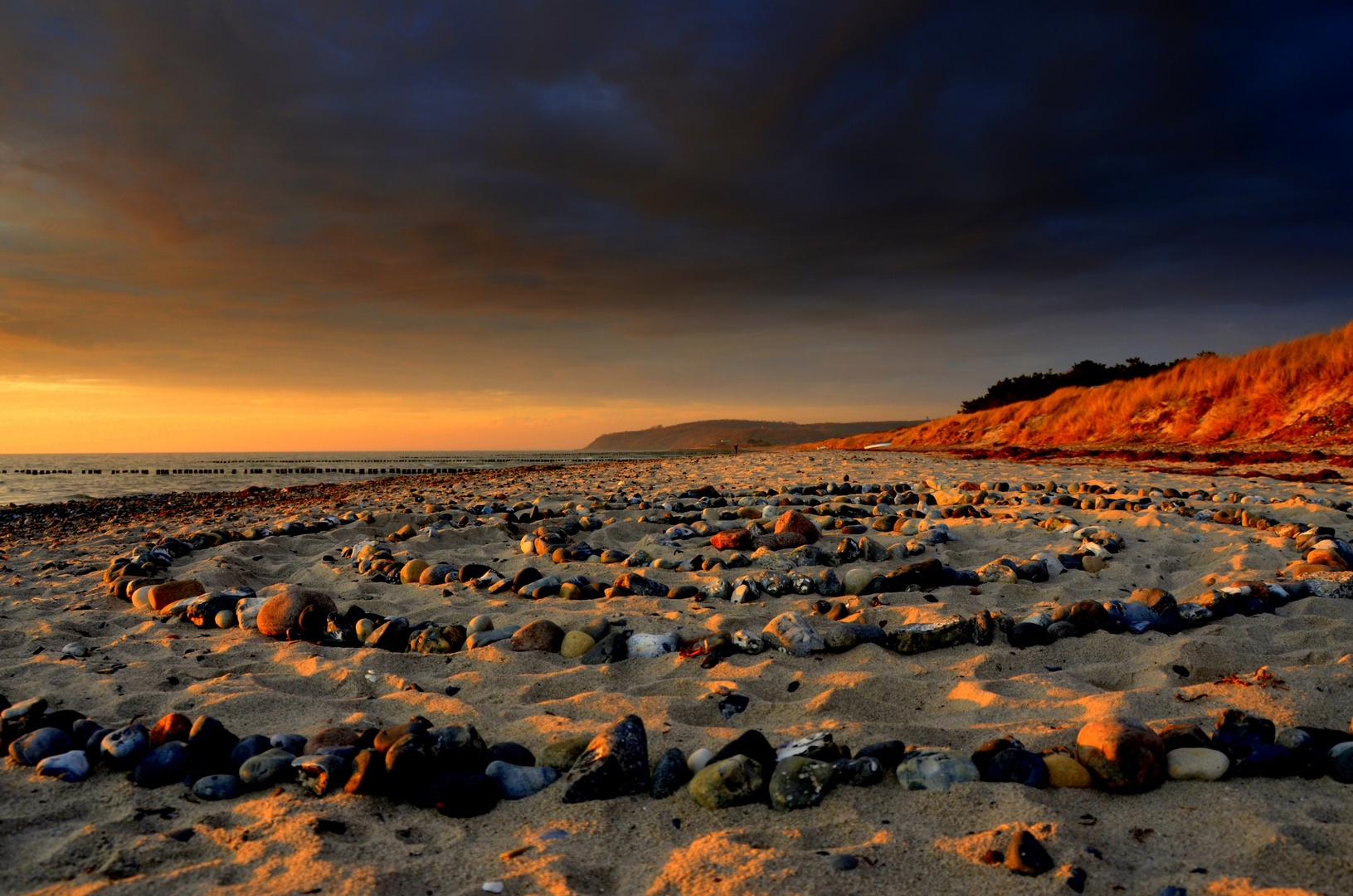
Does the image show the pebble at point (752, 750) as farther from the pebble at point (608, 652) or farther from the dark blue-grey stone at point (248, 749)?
the dark blue-grey stone at point (248, 749)

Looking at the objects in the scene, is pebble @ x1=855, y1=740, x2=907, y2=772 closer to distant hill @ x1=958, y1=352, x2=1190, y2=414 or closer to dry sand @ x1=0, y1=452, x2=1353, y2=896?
dry sand @ x1=0, y1=452, x2=1353, y2=896

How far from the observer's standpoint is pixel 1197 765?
2.14 m

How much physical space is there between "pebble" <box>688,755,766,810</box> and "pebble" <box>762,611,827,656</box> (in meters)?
1.34

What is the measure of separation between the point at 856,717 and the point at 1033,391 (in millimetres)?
49320

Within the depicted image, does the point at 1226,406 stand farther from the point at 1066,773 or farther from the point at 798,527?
the point at 1066,773

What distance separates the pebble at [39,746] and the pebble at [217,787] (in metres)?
0.64

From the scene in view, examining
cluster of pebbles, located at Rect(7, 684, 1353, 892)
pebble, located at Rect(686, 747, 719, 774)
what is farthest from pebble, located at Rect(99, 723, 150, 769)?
pebble, located at Rect(686, 747, 719, 774)

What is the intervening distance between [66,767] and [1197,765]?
3709 millimetres

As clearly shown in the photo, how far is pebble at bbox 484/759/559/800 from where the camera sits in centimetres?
226

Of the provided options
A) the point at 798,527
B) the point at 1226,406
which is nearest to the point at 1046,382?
the point at 1226,406

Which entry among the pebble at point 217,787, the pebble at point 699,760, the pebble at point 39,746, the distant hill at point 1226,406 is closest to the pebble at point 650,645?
the pebble at point 699,760

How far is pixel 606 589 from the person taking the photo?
4.95m

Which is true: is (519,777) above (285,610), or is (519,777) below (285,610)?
below

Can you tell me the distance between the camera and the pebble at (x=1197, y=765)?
2129 millimetres
